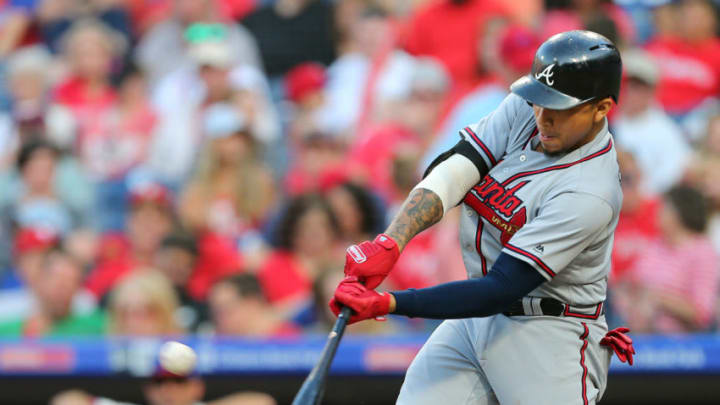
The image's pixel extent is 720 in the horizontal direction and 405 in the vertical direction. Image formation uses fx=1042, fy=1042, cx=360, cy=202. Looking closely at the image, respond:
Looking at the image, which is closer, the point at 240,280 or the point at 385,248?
the point at 385,248

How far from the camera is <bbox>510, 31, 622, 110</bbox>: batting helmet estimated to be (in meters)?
2.69

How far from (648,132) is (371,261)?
3.55 meters

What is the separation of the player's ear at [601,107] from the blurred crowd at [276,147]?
2376 millimetres

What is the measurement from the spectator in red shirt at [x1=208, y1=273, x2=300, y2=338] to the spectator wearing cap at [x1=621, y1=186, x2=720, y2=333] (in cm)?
173

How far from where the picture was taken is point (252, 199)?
620 cm

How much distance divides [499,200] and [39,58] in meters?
5.46

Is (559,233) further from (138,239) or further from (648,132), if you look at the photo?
(138,239)

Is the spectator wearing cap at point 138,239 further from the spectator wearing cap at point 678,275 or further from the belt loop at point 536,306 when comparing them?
the belt loop at point 536,306

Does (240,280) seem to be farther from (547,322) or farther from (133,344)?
(547,322)

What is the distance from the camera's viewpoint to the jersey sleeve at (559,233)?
2689mm

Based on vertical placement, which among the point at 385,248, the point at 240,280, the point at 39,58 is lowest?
the point at 240,280

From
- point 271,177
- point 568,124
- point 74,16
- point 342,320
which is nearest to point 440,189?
point 568,124

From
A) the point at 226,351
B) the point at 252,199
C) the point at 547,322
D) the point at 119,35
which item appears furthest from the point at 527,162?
the point at 119,35

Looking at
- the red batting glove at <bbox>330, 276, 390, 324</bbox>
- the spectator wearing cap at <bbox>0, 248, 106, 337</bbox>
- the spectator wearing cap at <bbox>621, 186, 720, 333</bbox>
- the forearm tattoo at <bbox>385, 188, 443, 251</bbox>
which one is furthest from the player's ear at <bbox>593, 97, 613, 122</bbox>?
the spectator wearing cap at <bbox>0, 248, 106, 337</bbox>
